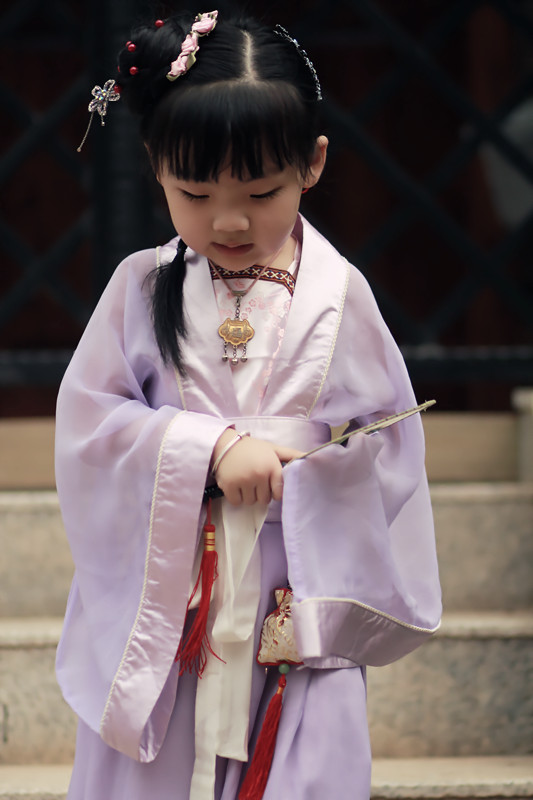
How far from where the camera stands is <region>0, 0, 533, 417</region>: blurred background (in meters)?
3.23

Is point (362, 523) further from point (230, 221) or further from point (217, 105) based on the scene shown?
point (217, 105)

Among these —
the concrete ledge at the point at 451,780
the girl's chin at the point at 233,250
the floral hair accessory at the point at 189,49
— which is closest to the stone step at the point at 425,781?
the concrete ledge at the point at 451,780

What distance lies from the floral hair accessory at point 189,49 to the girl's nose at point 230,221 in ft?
0.65

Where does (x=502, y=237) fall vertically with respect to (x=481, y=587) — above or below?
above

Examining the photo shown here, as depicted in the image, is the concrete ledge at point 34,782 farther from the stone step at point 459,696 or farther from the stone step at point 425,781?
the stone step at point 459,696

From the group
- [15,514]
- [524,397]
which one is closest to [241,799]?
[15,514]

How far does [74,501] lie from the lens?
155 centimetres

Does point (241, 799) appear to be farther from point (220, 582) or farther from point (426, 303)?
point (426, 303)

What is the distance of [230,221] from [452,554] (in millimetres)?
1314

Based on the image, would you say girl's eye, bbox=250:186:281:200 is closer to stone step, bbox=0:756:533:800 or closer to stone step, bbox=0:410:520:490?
stone step, bbox=0:756:533:800

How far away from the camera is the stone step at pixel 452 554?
2457mm

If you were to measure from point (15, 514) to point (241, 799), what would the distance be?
3.91 ft

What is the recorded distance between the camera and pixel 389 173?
125 inches

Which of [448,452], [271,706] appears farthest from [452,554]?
[271,706]
